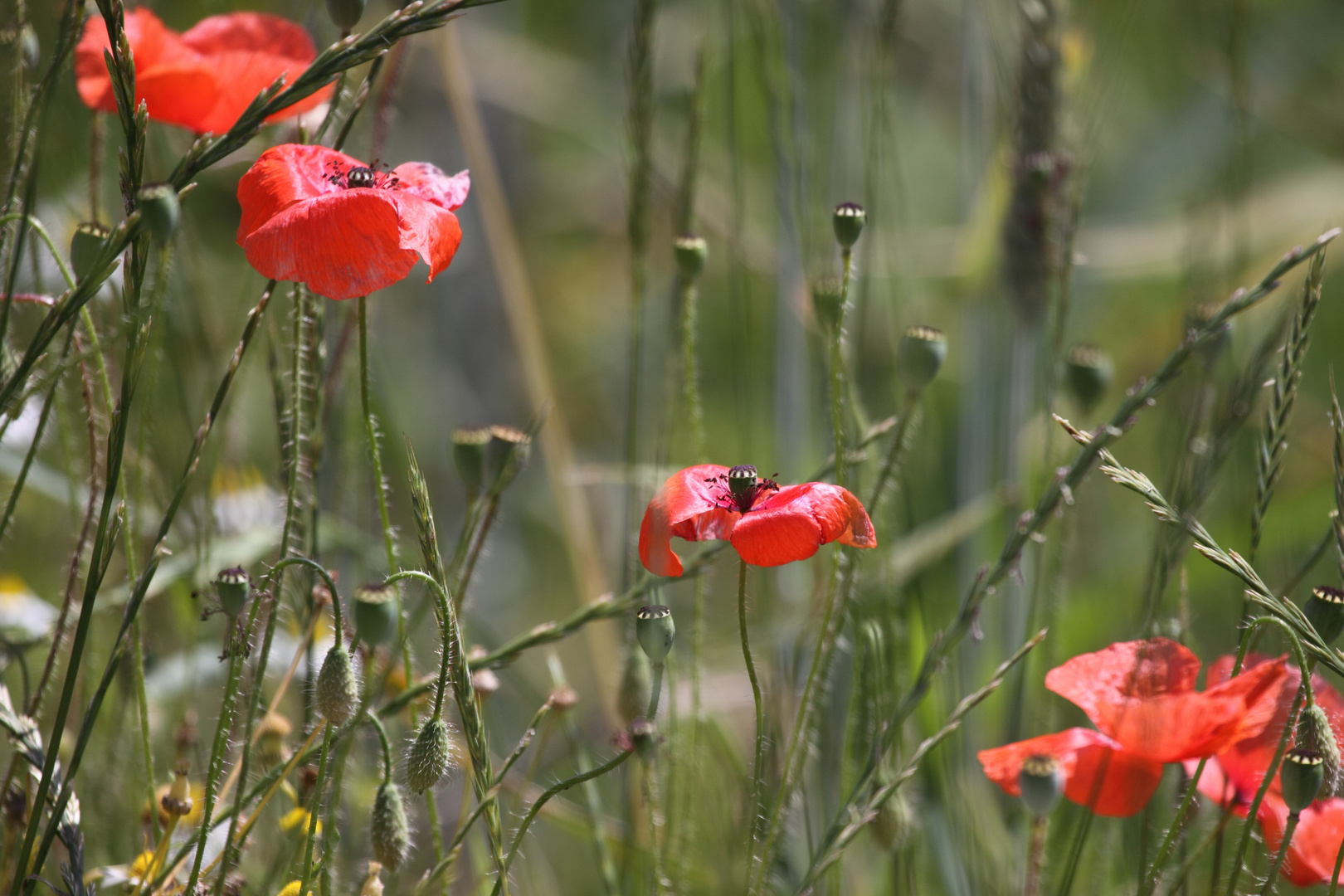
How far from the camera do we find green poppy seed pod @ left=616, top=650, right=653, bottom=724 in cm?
57

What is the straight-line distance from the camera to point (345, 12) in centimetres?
46

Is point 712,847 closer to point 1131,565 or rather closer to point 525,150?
point 1131,565

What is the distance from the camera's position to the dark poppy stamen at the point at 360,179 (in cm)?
45

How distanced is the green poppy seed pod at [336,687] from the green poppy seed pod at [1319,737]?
335 millimetres

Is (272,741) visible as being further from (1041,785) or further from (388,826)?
(1041,785)

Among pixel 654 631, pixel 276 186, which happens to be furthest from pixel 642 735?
pixel 276 186

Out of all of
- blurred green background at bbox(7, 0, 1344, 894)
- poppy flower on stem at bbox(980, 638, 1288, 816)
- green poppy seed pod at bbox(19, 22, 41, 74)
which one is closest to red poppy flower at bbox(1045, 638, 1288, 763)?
poppy flower on stem at bbox(980, 638, 1288, 816)

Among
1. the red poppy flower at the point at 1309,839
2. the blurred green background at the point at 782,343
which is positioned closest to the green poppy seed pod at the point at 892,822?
the blurred green background at the point at 782,343

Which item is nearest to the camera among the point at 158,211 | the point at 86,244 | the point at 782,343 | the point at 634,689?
the point at 158,211

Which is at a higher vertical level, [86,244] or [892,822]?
[86,244]

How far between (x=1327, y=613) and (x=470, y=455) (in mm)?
362

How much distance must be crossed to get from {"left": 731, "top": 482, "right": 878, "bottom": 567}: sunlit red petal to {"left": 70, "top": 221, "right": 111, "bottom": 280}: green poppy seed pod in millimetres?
282

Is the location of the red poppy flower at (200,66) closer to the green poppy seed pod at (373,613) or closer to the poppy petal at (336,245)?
the poppy petal at (336,245)

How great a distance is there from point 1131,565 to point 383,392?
740 millimetres
